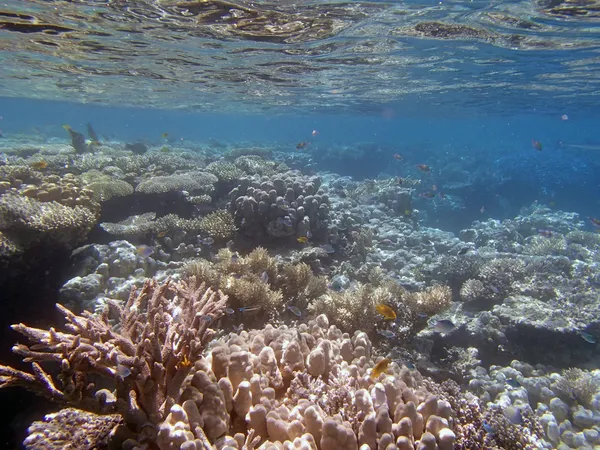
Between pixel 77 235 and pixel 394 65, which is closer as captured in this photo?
pixel 77 235

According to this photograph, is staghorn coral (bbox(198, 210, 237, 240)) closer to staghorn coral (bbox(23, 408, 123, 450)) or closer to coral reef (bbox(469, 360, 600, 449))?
staghorn coral (bbox(23, 408, 123, 450))

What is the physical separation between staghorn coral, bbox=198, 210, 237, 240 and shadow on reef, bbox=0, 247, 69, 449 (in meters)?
3.54

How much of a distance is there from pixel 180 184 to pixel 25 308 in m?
5.72

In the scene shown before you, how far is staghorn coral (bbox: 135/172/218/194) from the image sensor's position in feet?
36.5

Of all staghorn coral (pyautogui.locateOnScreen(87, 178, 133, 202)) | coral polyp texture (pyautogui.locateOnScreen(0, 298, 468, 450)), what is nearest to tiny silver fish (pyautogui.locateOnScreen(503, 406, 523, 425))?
Result: coral polyp texture (pyautogui.locateOnScreen(0, 298, 468, 450))

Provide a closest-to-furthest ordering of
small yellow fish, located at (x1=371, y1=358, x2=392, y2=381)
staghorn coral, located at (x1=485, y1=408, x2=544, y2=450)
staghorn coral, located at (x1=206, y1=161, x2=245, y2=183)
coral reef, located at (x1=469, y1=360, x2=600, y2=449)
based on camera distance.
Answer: small yellow fish, located at (x1=371, y1=358, x2=392, y2=381)
staghorn coral, located at (x1=485, y1=408, x2=544, y2=450)
coral reef, located at (x1=469, y1=360, x2=600, y2=449)
staghorn coral, located at (x1=206, y1=161, x2=245, y2=183)

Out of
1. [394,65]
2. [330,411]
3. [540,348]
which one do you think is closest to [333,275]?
[540,348]

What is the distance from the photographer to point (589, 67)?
1781cm

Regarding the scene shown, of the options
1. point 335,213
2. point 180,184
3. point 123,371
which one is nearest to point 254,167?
point 180,184

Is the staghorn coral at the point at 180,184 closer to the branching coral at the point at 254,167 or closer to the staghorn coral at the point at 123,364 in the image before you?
the branching coral at the point at 254,167

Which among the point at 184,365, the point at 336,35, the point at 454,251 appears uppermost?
the point at 336,35

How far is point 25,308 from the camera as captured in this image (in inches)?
271

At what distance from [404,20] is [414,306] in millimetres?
10658

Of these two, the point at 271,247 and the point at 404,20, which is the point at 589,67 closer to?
the point at 404,20
